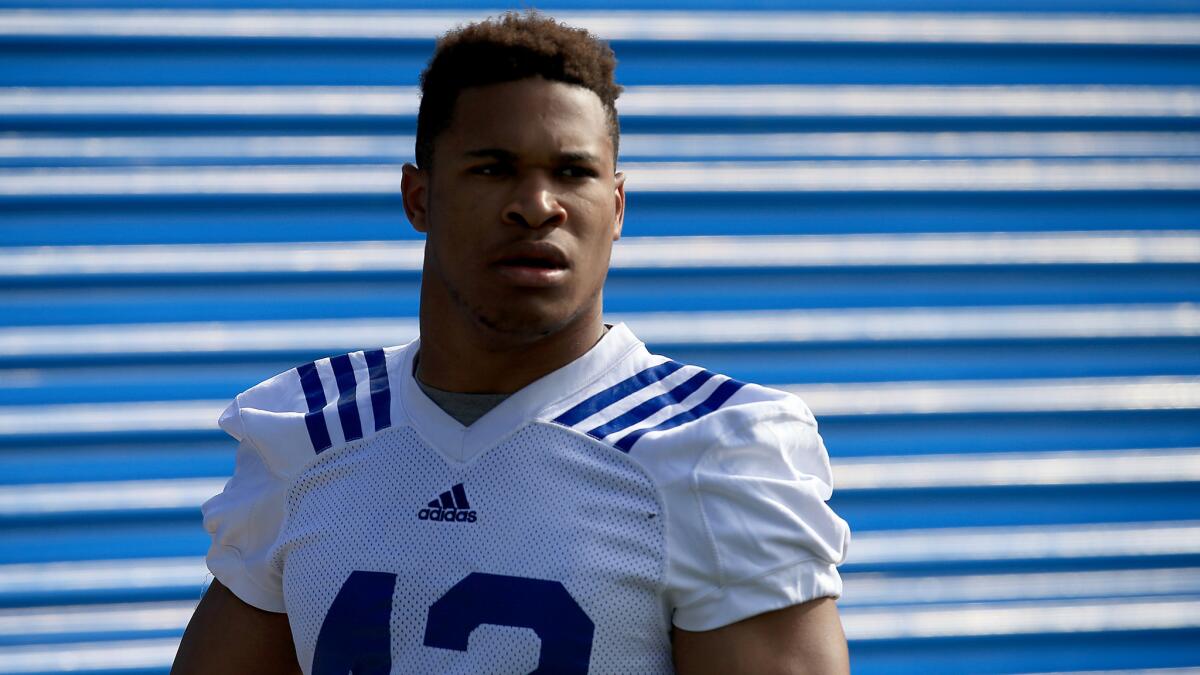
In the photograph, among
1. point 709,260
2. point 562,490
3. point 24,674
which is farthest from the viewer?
point 709,260

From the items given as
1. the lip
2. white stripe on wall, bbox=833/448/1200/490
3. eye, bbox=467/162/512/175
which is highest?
eye, bbox=467/162/512/175

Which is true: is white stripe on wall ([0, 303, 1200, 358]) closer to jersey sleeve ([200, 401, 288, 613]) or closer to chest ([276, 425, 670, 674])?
jersey sleeve ([200, 401, 288, 613])

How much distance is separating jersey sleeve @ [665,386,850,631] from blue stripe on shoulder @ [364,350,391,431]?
49cm

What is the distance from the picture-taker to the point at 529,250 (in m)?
1.80

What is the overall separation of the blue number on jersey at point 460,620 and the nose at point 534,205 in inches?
19.0

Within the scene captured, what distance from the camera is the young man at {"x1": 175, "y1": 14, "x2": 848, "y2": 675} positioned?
67.2 inches

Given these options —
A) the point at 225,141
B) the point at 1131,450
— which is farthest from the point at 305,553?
the point at 1131,450

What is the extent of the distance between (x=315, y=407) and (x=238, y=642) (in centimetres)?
39

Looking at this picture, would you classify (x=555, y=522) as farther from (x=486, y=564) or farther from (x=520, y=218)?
(x=520, y=218)

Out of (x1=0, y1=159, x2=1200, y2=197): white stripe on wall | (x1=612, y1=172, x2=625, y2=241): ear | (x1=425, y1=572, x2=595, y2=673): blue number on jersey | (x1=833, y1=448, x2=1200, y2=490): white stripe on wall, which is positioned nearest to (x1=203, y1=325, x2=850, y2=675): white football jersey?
(x1=425, y1=572, x2=595, y2=673): blue number on jersey

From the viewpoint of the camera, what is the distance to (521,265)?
1822 millimetres

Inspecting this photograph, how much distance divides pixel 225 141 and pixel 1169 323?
7.46ft

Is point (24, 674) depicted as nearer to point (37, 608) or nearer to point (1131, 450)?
point (37, 608)

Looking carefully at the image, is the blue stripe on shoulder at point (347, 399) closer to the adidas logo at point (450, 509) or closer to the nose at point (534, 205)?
the adidas logo at point (450, 509)
